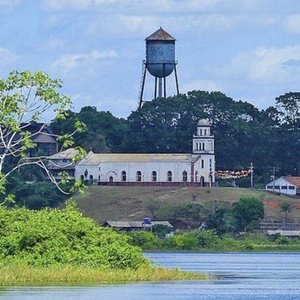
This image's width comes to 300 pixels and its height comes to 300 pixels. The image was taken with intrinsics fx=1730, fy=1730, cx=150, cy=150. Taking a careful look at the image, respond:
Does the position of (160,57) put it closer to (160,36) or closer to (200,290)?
(160,36)

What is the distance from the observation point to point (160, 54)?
631ft

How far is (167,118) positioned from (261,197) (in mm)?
24945

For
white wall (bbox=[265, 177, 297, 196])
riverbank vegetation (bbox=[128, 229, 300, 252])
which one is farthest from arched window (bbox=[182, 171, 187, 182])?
riverbank vegetation (bbox=[128, 229, 300, 252])

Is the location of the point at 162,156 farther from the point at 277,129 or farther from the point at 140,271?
the point at 140,271

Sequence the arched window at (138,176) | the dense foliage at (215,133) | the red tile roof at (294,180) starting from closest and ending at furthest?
the red tile roof at (294,180) → the arched window at (138,176) → the dense foliage at (215,133)

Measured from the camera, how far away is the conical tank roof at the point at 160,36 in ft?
639

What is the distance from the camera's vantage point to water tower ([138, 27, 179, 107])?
626ft

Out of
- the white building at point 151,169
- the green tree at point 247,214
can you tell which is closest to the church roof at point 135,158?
the white building at point 151,169

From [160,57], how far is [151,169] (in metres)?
16.7

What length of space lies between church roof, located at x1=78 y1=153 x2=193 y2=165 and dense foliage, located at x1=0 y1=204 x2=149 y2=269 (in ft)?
350

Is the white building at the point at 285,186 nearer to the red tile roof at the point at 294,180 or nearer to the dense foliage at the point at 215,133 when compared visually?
the red tile roof at the point at 294,180

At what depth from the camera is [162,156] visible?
182m

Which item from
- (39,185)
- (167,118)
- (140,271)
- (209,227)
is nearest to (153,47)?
(167,118)

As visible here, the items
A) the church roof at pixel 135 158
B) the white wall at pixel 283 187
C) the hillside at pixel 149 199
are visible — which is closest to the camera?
the hillside at pixel 149 199
